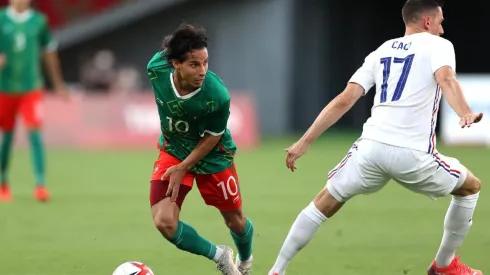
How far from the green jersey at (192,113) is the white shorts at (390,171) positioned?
0.89 m

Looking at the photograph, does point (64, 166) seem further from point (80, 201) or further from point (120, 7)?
point (120, 7)

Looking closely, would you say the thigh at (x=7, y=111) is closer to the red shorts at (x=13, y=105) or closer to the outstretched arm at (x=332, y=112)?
the red shorts at (x=13, y=105)

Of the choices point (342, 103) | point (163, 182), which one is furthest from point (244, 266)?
point (342, 103)

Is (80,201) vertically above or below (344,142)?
above

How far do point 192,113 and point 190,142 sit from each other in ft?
1.17

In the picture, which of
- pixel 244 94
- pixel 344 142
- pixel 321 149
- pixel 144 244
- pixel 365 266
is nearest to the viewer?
pixel 365 266

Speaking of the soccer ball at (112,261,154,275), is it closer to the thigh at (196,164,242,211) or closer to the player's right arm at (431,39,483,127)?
the thigh at (196,164,242,211)

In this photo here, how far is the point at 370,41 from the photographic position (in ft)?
→ 97.6

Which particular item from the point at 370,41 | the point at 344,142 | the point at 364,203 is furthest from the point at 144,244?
the point at 370,41

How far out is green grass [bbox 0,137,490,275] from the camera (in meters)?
8.73

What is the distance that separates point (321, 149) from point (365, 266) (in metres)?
13.0

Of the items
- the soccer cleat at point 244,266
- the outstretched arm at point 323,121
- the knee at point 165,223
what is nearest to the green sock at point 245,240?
the soccer cleat at point 244,266

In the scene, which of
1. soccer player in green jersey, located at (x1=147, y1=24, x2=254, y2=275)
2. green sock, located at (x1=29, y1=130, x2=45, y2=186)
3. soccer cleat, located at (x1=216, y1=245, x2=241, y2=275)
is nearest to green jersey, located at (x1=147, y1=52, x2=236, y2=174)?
soccer player in green jersey, located at (x1=147, y1=24, x2=254, y2=275)

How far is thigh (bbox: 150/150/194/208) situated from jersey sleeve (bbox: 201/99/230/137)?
0.36 meters
